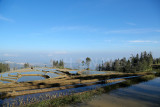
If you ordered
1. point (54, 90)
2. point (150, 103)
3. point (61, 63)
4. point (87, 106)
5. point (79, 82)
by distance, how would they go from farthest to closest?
point (61, 63) → point (79, 82) → point (54, 90) → point (150, 103) → point (87, 106)

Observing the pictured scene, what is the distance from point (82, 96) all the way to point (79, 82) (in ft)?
29.5

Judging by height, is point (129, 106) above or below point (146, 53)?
below

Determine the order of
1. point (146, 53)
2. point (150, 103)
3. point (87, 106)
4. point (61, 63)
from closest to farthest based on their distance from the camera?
point (87, 106)
point (150, 103)
point (146, 53)
point (61, 63)

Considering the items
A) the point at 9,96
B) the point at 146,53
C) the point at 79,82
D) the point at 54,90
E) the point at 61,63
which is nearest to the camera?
the point at 9,96

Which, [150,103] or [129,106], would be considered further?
[150,103]

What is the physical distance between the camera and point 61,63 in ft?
272

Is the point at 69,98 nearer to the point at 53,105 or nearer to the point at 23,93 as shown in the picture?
the point at 53,105

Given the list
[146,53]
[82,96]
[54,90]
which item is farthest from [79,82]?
[146,53]

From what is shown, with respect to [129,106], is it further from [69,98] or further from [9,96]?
[9,96]

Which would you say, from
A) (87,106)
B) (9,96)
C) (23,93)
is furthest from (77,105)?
(9,96)

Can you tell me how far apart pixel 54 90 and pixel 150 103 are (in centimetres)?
1311

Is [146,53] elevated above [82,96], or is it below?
above

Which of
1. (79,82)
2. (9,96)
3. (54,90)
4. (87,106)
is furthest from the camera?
(79,82)

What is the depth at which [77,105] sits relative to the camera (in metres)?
10.3
